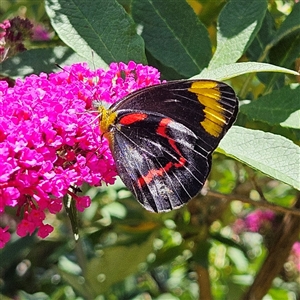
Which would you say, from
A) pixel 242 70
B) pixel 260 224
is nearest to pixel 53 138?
pixel 242 70

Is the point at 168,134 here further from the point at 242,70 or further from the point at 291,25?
the point at 291,25

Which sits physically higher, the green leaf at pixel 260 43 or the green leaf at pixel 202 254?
the green leaf at pixel 260 43

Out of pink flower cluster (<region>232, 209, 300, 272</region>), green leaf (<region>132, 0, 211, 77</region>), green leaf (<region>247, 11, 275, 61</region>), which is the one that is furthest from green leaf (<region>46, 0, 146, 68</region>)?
pink flower cluster (<region>232, 209, 300, 272</region>)

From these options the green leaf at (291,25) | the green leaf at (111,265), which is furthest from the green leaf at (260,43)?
the green leaf at (111,265)

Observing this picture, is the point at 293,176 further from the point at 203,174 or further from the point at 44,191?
the point at 44,191

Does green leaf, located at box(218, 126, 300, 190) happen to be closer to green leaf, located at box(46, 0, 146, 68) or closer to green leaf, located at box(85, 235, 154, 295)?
green leaf, located at box(46, 0, 146, 68)

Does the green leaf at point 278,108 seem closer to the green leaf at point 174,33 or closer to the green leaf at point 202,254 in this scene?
the green leaf at point 174,33

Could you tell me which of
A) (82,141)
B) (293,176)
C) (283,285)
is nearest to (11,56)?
(82,141)
